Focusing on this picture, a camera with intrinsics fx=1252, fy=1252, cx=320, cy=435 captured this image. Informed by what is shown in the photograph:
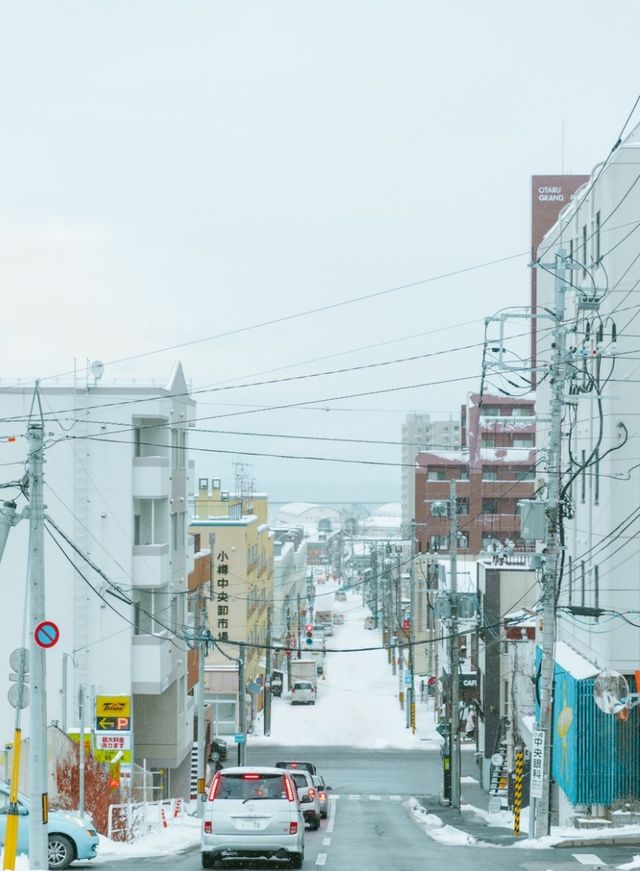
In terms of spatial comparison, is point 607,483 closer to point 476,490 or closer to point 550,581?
point 550,581

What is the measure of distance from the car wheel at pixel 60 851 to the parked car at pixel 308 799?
13884 mm

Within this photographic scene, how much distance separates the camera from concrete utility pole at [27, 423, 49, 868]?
16828mm

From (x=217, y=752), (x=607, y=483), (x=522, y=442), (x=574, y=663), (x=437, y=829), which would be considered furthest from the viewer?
(x=522, y=442)

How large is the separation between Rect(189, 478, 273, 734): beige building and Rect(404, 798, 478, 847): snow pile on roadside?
2611 centimetres

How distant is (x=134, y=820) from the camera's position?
98.4ft

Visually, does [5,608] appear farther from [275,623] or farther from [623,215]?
[275,623]

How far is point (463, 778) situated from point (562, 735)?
2729cm

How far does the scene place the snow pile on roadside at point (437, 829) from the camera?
25641 millimetres

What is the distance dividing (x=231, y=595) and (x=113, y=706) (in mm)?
38699

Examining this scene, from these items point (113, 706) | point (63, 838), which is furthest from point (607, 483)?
point (113, 706)

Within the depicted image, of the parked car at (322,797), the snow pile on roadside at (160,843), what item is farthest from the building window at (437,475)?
the snow pile on roadside at (160,843)

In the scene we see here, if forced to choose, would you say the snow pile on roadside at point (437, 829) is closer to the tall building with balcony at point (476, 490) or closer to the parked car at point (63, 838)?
the parked car at point (63, 838)

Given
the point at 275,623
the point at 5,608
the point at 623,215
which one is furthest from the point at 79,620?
the point at 275,623

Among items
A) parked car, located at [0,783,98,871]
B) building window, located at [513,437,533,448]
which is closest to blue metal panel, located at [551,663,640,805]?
parked car, located at [0,783,98,871]
